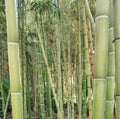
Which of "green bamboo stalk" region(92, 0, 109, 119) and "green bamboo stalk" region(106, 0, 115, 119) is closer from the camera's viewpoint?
"green bamboo stalk" region(92, 0, 109, 119)

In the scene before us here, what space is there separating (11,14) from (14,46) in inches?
5.5

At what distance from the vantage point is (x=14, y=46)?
3.71 feet

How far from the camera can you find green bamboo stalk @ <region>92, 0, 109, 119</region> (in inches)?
34.2

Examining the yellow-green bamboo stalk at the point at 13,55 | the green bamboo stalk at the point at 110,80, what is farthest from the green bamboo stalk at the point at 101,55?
the yellow-green bamboo stalk at the point at 13,55

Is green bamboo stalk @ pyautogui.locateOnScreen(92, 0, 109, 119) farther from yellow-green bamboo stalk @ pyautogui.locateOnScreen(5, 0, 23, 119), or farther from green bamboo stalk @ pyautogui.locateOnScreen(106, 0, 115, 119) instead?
yellow-green bamboo stalk @ pyautogui.locateOnScreen(5, 0, 23, 119)

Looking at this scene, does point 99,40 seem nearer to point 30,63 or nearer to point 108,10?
point 108,10

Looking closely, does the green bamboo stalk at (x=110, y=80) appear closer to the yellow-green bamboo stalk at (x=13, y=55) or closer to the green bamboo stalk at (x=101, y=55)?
the green bamboo stalk at (x=101, y=55)

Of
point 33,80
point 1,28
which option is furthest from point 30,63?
point 1,28

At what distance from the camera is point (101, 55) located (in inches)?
34.5

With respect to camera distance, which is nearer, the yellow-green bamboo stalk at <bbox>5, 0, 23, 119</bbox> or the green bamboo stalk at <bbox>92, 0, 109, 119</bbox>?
the green bamboo stalk at <bbox>92, 0, 109, 119</bbox>

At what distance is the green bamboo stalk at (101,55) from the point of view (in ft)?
2.85

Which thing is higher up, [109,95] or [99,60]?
[99,60]

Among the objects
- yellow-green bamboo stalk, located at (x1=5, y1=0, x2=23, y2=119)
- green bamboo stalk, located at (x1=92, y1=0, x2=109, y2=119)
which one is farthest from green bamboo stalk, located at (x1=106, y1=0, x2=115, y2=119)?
yellow-green bamboo stalk, located at (x1=5, y1=0, x2=23, y2=119)

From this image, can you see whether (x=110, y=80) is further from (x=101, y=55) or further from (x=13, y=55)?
(x=13, y=55)
